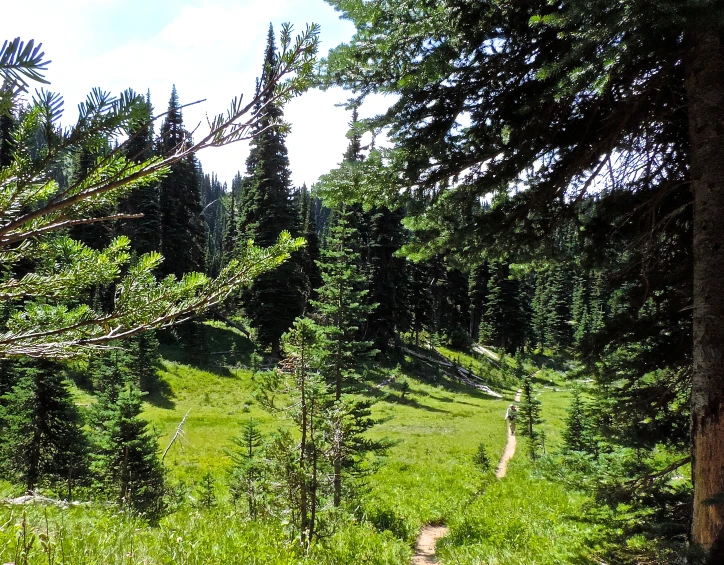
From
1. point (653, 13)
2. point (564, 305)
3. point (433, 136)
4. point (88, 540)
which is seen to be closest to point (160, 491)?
point (88, 540)

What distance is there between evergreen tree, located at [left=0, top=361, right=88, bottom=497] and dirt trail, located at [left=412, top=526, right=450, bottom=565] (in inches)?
397

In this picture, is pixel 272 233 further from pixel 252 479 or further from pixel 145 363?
pixel 252 479

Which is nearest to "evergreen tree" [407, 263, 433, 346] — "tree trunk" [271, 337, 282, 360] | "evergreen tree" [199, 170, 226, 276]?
"tree trunk" [271, 337, 282, 360]

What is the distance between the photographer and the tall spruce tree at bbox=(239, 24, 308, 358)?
1361 inches

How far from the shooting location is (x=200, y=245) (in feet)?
151

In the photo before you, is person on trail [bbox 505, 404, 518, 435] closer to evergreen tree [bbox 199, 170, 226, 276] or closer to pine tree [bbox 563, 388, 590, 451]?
pine tree [bbox 563, 388, 590, 451]

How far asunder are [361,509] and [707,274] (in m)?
10.2

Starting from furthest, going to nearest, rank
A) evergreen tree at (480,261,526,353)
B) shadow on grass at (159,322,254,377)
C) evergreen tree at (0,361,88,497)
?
evergreen tree at (480,261,526,353) < shadow on grass at (159,322,254,377) < evergreen tree at (0,361,88,497)

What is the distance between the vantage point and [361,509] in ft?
36.2

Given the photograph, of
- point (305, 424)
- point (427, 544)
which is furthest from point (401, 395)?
point (305, 424)

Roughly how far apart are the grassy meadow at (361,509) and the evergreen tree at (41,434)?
248cm

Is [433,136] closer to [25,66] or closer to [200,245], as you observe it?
[25,66]

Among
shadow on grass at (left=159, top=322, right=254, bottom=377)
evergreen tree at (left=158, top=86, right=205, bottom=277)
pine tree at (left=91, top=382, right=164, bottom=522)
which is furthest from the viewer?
evergreen tree at (left=158, top=86, right=205, bottom=277)

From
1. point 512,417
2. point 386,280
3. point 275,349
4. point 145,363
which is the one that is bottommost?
point 512,417
